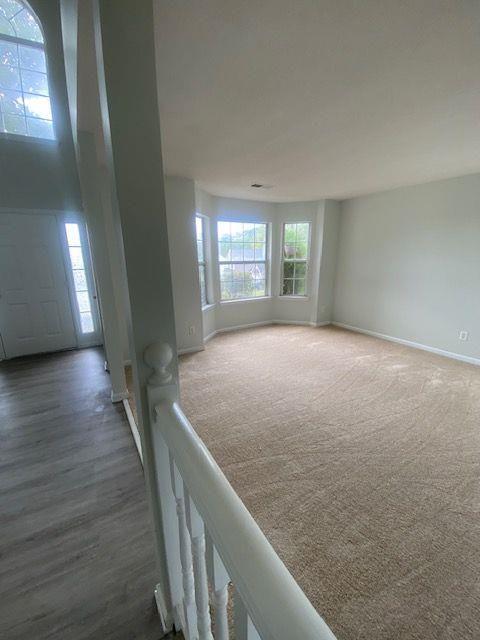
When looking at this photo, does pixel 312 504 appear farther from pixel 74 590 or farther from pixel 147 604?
pixel 74 590

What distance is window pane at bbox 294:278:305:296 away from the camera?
546 cm

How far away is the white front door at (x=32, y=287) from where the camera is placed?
3688mm

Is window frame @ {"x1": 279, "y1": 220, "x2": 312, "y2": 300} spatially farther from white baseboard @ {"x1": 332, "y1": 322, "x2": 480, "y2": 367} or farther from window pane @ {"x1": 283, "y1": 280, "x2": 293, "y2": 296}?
white baseboard @ {"x1": 332, "y1": 322, "x2": 480, "y2": 367}

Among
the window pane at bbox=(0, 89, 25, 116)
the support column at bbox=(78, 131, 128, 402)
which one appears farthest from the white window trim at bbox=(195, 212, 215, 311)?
the window pane at bbox=(0, 89, 25, 116)

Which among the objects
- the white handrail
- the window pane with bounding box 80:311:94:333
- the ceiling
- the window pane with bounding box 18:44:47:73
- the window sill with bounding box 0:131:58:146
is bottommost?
the window pane with bounding box 80:311:94:333

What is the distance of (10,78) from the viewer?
9.86ft

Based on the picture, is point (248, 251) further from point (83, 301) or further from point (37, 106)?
point (37, 106)

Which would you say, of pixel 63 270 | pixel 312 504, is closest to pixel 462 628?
pixel 312 504

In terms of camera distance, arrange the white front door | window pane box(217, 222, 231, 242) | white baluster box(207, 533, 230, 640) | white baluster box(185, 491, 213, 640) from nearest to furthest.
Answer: white baluster box(207, 533, 230, 640)
white baluster box(185, 491, 213, 640)
the white front door
window pane box(217, 222, 231, 242)

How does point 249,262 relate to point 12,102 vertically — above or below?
below

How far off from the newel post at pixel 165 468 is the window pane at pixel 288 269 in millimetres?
4873

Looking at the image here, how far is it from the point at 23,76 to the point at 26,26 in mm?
438

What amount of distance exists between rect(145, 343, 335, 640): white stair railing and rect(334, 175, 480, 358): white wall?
426cm

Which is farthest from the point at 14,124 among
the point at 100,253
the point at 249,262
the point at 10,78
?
the point at 249,262
